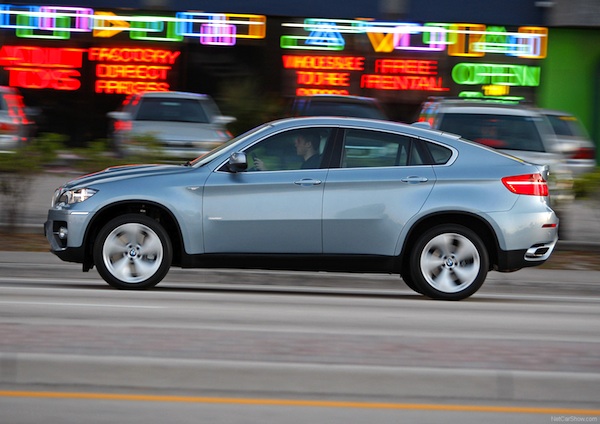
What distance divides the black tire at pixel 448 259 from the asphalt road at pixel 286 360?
0.70ft

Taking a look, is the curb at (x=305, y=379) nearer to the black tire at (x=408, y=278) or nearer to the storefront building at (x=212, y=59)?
the black tire at (x=408, y=278)

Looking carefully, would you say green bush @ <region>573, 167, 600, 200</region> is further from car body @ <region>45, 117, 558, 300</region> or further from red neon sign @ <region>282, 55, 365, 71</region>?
red neon sign @ <region>282, 55, 365, 71</region>

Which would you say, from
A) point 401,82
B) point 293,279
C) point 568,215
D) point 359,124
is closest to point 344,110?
point 401,82

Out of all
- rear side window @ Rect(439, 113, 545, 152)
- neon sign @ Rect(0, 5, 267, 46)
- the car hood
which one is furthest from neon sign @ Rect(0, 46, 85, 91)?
the car hood

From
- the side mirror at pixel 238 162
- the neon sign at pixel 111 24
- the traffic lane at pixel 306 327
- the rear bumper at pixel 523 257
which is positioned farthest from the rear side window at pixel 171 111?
the rear bumper at pixel 523 257

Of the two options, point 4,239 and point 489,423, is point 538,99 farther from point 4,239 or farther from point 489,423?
point 489,423

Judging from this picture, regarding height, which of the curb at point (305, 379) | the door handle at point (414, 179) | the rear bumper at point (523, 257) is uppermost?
the door handle at point (414, 179)

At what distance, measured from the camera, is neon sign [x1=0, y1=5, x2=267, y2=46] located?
25578 mm

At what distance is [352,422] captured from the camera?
509 cm

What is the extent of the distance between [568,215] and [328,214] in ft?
16.9

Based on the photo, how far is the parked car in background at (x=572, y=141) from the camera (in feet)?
61.7

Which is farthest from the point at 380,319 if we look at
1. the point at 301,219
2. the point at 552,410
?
the point at 552,410

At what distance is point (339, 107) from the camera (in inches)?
792

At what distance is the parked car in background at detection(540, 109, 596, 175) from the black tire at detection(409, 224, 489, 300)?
28.0 ft
